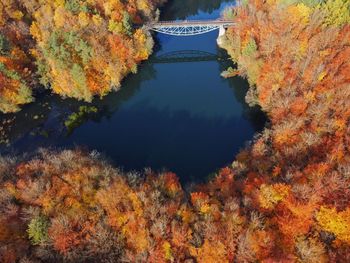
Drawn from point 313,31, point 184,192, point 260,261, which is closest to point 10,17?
point 184,192

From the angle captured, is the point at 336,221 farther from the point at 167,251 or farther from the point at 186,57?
the point at 186,57

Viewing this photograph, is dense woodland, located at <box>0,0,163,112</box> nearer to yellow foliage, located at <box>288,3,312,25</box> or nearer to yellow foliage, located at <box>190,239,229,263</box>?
yellow foliage, located at <box>288,3,312,25</box>

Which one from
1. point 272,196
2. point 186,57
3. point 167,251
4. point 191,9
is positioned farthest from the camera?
point 191,9

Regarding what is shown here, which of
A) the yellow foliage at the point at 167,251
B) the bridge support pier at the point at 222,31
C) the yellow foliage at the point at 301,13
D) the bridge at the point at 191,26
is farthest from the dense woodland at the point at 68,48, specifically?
the yellow foliage at the point at 167,251

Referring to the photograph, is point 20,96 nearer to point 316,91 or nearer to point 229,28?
point 229,28

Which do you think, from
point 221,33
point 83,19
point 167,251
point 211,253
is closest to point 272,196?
point 211,253

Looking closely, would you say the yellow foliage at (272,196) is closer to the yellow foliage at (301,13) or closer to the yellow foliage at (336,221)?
the yellow foliage at (336,221)
